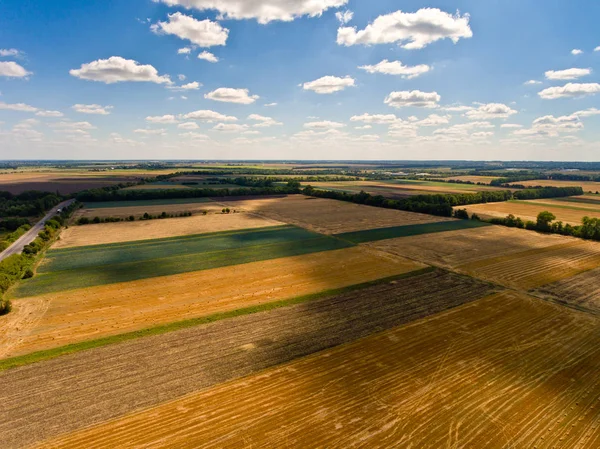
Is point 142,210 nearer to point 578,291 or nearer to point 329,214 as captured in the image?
point 329,214

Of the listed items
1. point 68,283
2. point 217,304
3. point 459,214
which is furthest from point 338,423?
point 459,214

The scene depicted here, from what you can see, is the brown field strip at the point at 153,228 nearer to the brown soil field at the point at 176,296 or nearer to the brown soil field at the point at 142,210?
the brown soil field at the point at 142,210

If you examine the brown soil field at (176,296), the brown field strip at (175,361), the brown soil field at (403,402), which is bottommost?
the brown soil field at (403,402)

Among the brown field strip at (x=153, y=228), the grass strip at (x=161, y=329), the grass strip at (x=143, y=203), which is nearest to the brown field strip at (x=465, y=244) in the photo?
the grass strip at (x=161, y=329)

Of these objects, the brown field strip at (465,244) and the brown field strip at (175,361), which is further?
the brown field strip at (465,244)

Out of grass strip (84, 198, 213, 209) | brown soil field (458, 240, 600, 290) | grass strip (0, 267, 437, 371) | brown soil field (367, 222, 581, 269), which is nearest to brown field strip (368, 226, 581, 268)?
brown soil field (367, 222, 581, 269)
